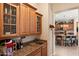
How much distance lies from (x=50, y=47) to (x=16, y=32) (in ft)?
4.40

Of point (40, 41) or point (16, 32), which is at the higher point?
point (16, 32)

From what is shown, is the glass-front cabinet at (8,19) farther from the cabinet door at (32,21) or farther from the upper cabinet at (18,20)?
the cabinet door at (32,21)

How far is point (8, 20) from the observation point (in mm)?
2500

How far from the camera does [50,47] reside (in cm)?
385

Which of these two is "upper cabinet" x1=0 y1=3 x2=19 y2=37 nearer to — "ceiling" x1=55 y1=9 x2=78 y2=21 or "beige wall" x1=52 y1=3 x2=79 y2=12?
"beige wall" x1=52 y1=3 x2=79 y2=12

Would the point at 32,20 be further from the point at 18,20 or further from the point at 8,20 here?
the point at 8,20

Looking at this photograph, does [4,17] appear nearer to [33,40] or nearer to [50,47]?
[33,40]

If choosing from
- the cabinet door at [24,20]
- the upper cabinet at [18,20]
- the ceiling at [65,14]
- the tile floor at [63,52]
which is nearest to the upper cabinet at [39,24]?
the upper cabinet at [18,20]

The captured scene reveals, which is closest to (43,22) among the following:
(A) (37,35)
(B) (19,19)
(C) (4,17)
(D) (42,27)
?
(D) (42,27)

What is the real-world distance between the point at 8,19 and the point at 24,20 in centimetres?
66

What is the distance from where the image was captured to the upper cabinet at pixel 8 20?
2.24 m

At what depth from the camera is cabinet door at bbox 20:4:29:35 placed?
9.71 ft

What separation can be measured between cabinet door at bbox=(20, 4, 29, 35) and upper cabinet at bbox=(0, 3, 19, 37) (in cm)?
17

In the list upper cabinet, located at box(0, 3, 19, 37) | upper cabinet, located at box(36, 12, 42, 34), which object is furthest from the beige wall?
upper cabinet, located at box(0, 3, 19, 37)
